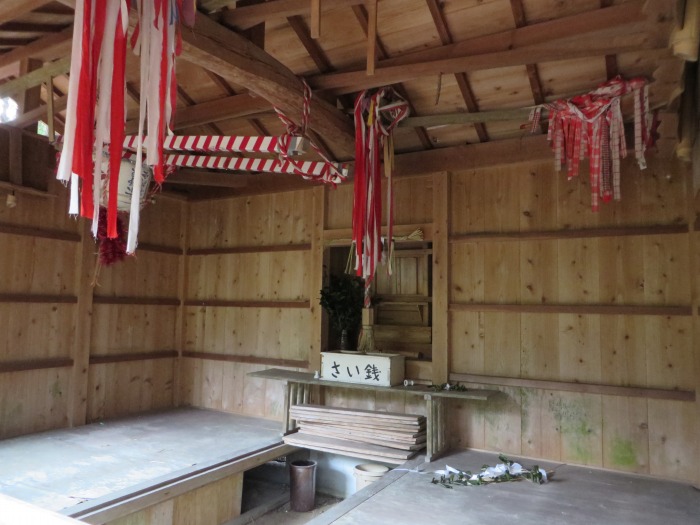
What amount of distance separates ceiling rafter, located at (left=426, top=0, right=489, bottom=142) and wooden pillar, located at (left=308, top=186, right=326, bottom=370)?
1.87m

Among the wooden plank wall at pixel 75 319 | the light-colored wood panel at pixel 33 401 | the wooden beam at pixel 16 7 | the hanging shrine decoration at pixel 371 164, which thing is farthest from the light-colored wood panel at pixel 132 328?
the wooden beam at pixel 16 7

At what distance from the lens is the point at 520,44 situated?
3691 millimetres

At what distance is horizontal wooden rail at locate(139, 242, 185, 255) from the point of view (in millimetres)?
6525

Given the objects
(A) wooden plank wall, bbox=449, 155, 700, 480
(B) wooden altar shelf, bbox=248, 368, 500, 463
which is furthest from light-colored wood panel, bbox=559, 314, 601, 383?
(B) wooden altar shelf, bbox=248, 368, 500, 463

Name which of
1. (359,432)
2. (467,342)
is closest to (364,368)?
(359,432)

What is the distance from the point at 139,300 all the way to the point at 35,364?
55.9 inches

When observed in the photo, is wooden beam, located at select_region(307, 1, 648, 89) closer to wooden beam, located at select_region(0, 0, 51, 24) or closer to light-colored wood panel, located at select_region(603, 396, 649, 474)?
wooden beam, located at select_region(0, 0, 51, 24)

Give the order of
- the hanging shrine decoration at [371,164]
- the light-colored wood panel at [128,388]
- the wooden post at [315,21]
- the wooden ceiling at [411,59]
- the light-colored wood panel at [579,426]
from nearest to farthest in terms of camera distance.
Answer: the wooden post at [315,21] → the wooden ceiling at [411,59] → the hanging shrine decoration at [371,164] → the light-colored wood panel at [579,426] → the light-colored wood panel at [128,388]

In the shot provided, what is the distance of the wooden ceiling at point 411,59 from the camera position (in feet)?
10.8

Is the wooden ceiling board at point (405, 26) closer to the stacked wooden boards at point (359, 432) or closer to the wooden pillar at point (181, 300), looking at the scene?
the stacked wooden boards at point (359, 432)

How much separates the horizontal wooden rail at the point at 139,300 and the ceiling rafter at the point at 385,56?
3887mm

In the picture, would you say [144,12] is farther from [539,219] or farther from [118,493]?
[539,219]

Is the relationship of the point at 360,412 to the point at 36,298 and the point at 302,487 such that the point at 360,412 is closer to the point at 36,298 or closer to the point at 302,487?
the point at 302,487

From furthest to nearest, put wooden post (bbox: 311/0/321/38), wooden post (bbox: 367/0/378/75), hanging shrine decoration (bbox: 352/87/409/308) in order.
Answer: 1. hanging shrine decoration (bbox: 352/87/409/308)
2. wooden post (bbox: 367/0/378/75)
3. wooden post (bbox: 311/0/321/38)
